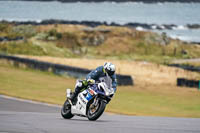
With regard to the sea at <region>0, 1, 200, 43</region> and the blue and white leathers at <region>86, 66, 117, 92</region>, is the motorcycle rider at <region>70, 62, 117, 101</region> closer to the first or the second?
the blue and white leathers at <region>86, 66, 117, 92</region>

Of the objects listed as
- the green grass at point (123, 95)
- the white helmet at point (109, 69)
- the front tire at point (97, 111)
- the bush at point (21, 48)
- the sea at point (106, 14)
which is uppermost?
the white helmet at point (109, 69)

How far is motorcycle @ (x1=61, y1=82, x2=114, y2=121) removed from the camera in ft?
33.8

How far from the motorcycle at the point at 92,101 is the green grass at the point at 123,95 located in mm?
6555

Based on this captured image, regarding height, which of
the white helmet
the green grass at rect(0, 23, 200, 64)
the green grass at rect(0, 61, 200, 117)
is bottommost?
the green grass at rect(0, 23, 200, 64)

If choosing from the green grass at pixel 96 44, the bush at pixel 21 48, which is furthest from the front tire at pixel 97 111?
the green grass at pixel 96 44

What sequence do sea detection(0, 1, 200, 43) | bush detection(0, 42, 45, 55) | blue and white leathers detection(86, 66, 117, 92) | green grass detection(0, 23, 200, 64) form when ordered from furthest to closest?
1. sea detection(0, 1, 200, 43)
2. green grass detection(0, 23, 200, 64)
3. bush detection(0, 42, 45, 55)
4. blue and white leathers detection(86, 66, 117, 92)

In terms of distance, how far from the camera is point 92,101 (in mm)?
10711

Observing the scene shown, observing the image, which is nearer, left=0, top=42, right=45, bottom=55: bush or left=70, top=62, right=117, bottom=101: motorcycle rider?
left=70, top=62, right=117, bottom=101: motorcycle rider

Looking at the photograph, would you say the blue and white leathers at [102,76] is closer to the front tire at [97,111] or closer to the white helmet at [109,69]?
the white helmet at [109,69]

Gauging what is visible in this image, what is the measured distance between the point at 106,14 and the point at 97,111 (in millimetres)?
78294

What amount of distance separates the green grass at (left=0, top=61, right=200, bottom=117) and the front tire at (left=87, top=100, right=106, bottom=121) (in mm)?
6879

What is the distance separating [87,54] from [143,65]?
10.5 m

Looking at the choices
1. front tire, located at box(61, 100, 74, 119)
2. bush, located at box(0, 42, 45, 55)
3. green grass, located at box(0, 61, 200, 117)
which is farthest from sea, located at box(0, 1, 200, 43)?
front tire, located at box(61, 100, 74, 119)

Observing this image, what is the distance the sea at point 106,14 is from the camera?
6938cm
